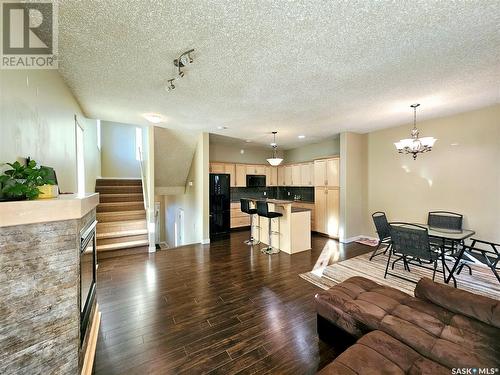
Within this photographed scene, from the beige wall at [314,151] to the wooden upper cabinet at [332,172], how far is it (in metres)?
0.76

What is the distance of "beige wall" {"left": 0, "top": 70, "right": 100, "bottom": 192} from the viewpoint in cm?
146

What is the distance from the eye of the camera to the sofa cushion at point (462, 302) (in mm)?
1564

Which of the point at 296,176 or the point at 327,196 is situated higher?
the point at 296,176

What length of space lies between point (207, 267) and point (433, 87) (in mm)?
4589

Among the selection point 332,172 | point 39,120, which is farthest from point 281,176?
point 39,120

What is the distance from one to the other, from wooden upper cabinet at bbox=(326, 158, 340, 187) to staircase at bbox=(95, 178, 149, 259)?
5.13m

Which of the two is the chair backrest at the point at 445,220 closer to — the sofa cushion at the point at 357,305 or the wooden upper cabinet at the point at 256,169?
the sofa cushion at the point at 357,305

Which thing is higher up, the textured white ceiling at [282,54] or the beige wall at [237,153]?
the textured white ceiling at [282,54]

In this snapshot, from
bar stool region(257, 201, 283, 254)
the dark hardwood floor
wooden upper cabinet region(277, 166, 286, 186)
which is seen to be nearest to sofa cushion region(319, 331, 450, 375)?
the dark hardwood floor

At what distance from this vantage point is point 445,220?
414 cm

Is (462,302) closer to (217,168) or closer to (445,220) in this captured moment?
(445,220)

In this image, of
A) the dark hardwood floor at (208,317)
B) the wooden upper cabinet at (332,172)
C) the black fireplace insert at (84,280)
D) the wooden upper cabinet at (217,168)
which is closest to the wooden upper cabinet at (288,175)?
the wooden upper cabinet at (332,172)

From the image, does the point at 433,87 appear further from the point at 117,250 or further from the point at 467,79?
the point at 117,250

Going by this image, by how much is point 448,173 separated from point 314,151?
3.52 meters
